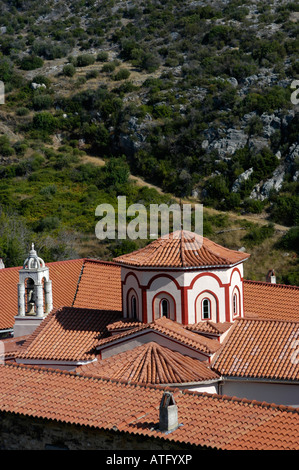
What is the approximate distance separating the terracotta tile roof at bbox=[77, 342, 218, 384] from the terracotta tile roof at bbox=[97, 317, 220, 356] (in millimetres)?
363

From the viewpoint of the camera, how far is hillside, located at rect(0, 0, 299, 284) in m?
41.2

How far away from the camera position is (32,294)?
67.6 feet

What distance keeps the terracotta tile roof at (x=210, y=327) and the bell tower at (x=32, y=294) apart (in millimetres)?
4986

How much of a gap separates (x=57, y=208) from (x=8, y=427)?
30.6 meters

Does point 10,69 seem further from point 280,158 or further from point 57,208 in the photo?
point 280,158

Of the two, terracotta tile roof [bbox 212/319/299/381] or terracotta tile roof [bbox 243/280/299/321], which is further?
terracotta tile roof [bbox 243/280/299/321]

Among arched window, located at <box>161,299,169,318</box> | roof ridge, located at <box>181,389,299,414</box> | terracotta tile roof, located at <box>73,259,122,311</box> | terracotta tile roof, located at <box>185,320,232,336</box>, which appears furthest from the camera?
terracotta tile roof, located at <box>73,259,122,311</box>

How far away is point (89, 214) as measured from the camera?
Answer: 42.8 metres

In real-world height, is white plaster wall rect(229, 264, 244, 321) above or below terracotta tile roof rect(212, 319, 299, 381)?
above

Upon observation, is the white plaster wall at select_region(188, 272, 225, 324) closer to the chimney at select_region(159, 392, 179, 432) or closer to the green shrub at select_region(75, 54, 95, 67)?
the chimney at select_region(159, 392, 179, 432)

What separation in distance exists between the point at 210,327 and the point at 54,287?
10167 mm

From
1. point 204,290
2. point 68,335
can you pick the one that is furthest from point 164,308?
point 68,335

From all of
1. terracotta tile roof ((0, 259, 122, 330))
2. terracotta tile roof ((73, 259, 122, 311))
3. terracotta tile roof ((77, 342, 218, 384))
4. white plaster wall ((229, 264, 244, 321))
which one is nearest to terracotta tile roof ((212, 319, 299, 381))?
terracotta tile roof ((77, 342, 218, 384))
